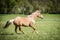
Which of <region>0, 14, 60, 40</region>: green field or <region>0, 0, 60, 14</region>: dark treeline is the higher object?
<region>0, 0, 60, 14</region>: dark treeline

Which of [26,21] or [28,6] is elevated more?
[28,6]

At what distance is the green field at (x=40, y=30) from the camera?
8.22ft

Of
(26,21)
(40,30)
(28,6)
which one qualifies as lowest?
(40,30)

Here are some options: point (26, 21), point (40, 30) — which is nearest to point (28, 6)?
point (26, 21)

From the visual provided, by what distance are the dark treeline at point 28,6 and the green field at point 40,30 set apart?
0.07 m

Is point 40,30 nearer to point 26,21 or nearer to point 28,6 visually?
point 26,21

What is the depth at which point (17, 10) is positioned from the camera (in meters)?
2.55

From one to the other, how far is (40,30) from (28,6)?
14.6 inches

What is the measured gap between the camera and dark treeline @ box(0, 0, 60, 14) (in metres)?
2.55

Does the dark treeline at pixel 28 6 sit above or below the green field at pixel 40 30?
above

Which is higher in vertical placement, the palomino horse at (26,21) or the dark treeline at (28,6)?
the dark treeline at (28,6)

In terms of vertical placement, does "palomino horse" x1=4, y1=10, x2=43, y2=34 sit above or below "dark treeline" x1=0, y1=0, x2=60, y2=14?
below

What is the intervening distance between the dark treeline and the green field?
0.07 metres

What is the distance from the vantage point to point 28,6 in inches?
101
